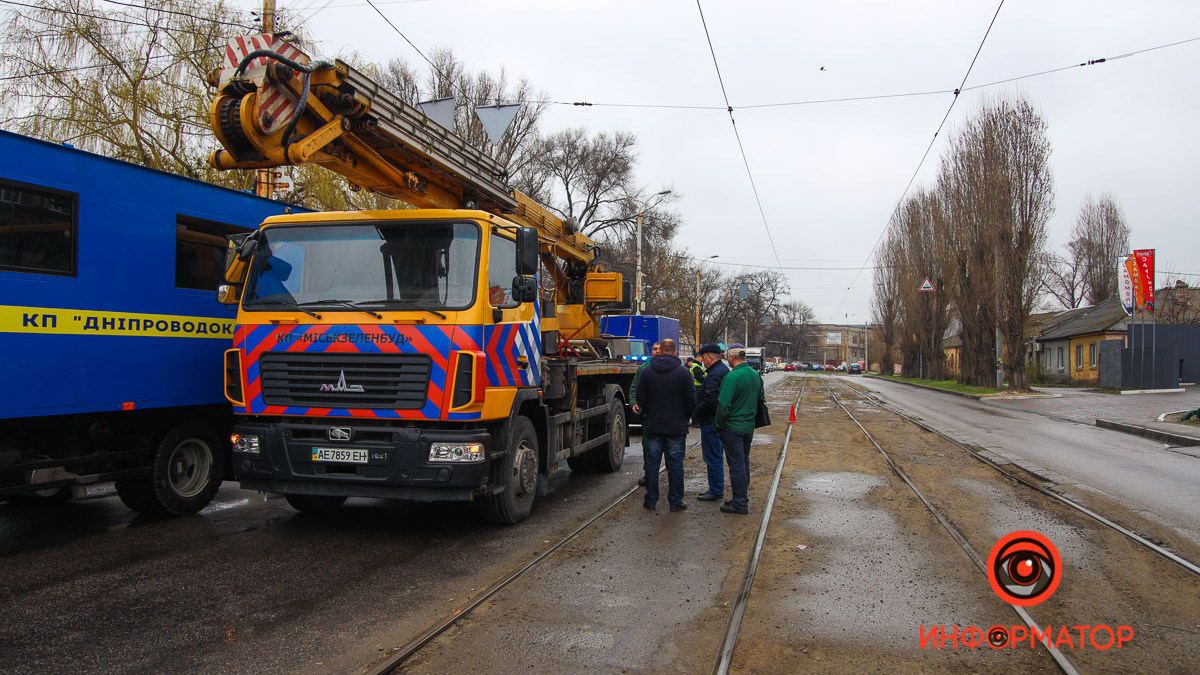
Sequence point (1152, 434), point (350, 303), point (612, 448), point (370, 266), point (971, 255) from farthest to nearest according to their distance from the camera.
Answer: point (971, 255), point (1152, 434), point (612, 448), point (370, 266), point (350, 303)

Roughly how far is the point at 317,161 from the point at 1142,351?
35801mm

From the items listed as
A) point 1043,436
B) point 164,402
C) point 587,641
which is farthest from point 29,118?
point 1043,436

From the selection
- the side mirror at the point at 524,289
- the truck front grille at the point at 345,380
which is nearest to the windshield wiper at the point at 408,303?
the truck front grille at the point at 345,380

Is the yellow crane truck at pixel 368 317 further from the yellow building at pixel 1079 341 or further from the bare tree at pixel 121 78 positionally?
the yellow building at pixel 1079 341

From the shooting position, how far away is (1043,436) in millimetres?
15844

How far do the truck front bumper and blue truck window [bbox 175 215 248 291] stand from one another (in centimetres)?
183

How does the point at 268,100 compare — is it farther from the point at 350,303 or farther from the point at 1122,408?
the point at 1122,408

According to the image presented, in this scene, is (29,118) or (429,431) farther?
(29,118)

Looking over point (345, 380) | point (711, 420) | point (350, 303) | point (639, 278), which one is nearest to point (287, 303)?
point (350, 303)

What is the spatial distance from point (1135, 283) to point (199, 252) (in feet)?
106

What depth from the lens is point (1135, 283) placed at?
28906 millimetres

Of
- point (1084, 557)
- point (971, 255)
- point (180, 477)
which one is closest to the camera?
point (1084, 557)

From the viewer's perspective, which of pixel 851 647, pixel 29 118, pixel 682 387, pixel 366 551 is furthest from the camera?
pixel 29 118

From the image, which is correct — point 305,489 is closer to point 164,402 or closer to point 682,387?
point 164,402
